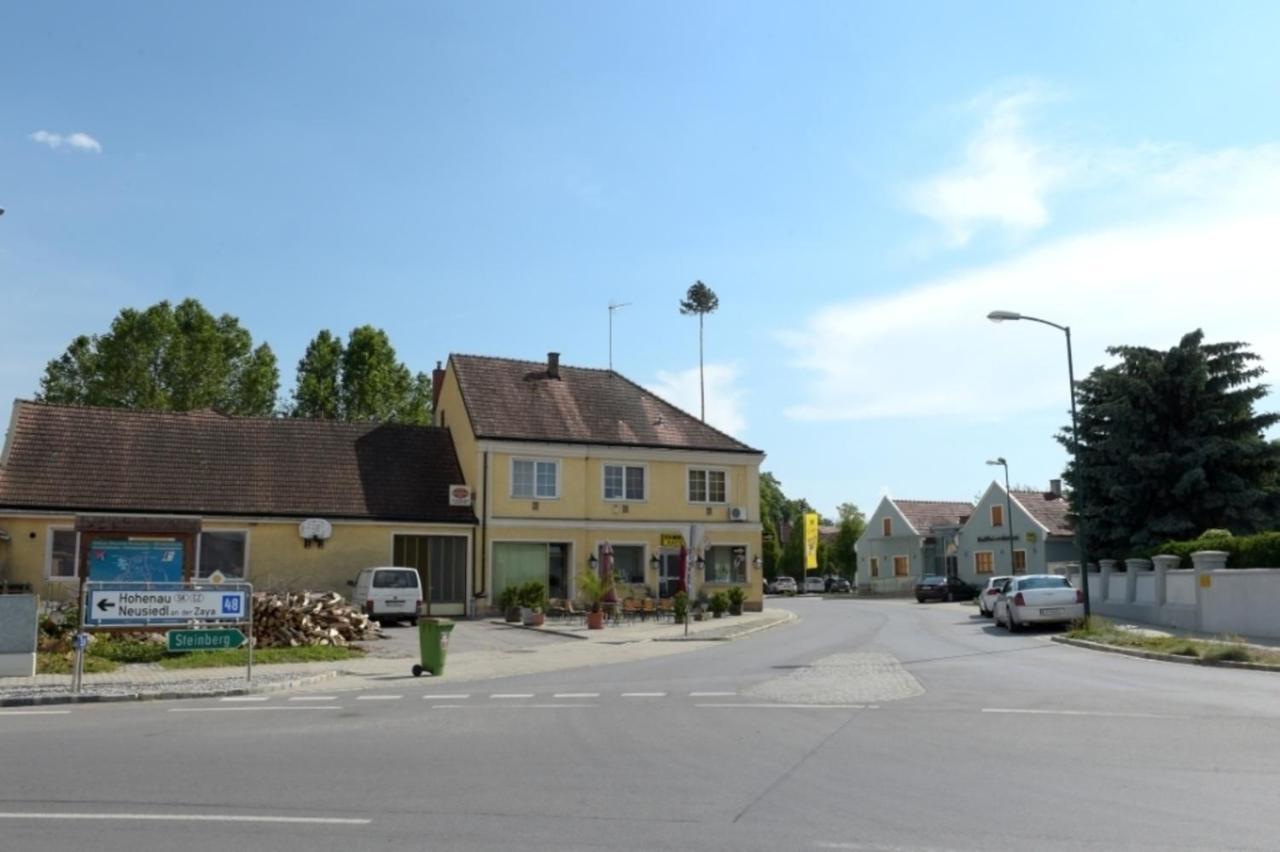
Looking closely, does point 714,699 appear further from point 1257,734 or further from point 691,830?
point 691,830

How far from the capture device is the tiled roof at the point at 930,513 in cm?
8150

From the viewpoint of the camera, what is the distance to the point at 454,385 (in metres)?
41.7

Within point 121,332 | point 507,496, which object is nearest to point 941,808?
point 507,496

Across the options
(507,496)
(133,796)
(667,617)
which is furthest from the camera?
(507,496)

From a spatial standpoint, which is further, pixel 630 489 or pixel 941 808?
pixel 630 489

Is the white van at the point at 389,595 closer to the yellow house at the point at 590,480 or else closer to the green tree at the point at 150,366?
the yellow house at the point at 590,480

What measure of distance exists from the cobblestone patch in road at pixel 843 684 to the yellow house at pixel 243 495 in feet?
60.6

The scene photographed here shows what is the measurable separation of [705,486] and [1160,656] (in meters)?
22.4

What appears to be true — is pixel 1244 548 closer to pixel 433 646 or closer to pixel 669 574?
pixel 669 574

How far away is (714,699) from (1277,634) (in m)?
16.5

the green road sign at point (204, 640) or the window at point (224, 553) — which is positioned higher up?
the window at point (224, 553)

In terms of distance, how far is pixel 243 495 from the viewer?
3488 centimetres

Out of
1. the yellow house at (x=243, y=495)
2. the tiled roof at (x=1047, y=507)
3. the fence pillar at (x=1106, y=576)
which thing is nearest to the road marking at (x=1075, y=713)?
the yellow house at (x=243, y=495)

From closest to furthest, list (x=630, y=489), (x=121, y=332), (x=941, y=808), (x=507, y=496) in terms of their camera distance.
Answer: (x=941, y=808) < (x=507, y=496) < (x=630, y=489) < (x=121, y=332)
